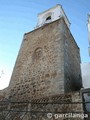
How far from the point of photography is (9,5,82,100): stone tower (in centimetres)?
783

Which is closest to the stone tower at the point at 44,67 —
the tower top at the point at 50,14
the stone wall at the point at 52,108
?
the stone wall at the point at 52,108

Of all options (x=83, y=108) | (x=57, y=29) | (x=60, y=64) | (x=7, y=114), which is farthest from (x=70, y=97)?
(x=57, y=29)

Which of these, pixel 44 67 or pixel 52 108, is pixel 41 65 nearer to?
pixel 44 67

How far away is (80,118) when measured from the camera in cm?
531

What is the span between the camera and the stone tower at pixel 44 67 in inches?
308

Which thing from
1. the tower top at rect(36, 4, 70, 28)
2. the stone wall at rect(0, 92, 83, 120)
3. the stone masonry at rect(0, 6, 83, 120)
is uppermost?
the tower top at rect(36, 4, 70, 28)

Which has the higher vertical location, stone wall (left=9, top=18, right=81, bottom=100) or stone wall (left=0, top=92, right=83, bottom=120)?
stone wall (left=9, top=18, right=81, bottom=100)

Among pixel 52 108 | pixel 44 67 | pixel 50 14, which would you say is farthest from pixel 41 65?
pixel 50 14

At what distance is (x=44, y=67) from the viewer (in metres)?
8.94

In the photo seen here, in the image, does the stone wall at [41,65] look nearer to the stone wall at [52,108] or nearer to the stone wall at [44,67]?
the stone wall at [44,67]

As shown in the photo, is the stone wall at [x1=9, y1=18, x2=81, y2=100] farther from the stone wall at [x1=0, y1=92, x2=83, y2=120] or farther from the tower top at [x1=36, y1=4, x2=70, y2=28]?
the tower top at [x1=36, y1=4, x2=70, y2=28]

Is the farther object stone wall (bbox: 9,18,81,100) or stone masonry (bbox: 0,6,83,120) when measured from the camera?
stone wall (bbox: 9,18,81,100)

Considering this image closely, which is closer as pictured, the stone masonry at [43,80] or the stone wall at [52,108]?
the stone wall at [52,108]

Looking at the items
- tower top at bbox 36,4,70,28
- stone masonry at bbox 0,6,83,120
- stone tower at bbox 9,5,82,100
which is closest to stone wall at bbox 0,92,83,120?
stone masonry at bbox 0,6,83,120
